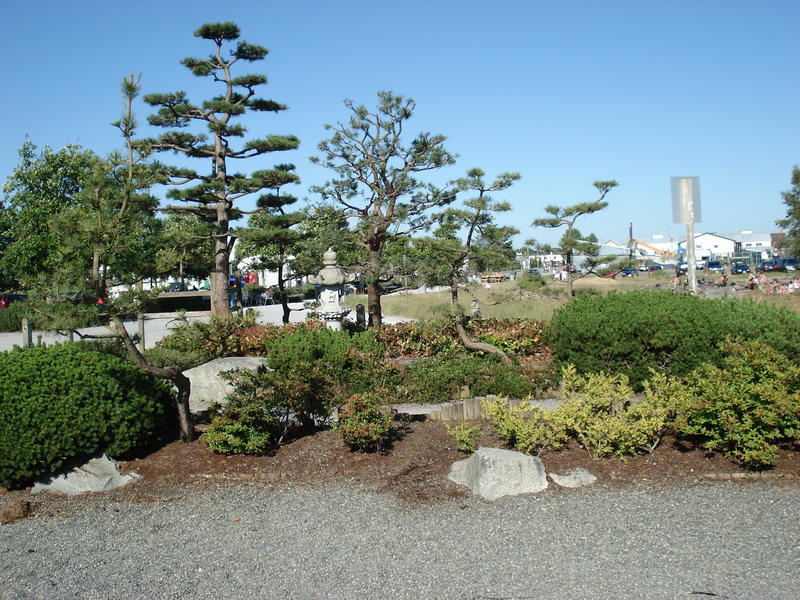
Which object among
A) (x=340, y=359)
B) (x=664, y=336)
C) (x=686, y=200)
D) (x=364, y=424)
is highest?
(x=686, y=200)

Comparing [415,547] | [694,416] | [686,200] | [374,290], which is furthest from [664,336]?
[374,290]

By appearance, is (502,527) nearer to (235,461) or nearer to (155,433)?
(235,461)

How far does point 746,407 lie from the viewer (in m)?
5.46

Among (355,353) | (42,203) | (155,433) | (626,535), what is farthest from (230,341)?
(42,203)

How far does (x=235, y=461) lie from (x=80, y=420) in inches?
51.0

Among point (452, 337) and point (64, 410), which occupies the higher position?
point (64, 410)

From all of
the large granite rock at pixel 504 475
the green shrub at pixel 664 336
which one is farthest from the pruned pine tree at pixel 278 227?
the large granite rock at pixel 504 475

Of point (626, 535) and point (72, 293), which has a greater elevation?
point (72, 293)

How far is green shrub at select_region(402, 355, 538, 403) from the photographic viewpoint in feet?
27.5

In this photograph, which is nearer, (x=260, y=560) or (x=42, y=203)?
(x=260, y=560)

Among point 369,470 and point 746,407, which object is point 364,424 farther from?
point 746,407

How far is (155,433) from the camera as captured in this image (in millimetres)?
6402

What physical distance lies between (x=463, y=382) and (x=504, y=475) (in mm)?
3556

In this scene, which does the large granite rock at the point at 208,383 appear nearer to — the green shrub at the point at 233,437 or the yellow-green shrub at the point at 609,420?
the green shrub at the point at 233,437
